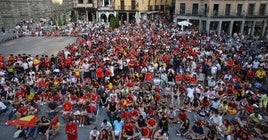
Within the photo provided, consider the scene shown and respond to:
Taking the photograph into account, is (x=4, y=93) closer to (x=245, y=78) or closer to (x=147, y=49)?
(x=147, y=49)

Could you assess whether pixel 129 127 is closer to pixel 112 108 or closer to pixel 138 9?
A: pixel 112 108

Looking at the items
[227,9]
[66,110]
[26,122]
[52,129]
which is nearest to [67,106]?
[66,110]

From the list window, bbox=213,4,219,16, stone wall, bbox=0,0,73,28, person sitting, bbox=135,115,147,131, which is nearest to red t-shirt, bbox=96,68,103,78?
person sitting, bbox=135,115,147,131

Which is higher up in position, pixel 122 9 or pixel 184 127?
pixel 122 9

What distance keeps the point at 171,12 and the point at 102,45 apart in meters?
36.1

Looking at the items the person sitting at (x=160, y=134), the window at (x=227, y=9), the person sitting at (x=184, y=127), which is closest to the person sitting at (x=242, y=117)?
the person sitting at (x=184, y=127)

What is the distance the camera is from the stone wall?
40156 mm

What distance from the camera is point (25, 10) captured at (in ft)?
149

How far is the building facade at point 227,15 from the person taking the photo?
44.6 meters

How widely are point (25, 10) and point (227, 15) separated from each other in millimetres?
34828

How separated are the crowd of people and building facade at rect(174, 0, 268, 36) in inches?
956

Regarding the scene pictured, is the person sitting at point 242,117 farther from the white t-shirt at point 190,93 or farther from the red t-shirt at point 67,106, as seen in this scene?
the red t-shirt at point 67,106

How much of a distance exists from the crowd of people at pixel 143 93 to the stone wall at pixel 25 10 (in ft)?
78.8

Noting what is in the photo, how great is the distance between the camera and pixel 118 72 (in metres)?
19.0
